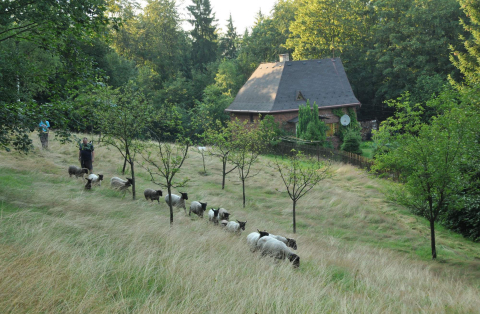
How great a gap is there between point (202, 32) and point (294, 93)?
94.2 ft

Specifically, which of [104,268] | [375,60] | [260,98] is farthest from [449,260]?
[375,60]

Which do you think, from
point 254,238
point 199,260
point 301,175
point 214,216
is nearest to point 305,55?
point 301,175

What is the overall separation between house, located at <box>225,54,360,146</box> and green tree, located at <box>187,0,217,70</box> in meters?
21.0

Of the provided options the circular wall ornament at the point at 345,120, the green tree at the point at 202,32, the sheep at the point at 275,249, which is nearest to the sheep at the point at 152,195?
the sheep at the point at 275,249

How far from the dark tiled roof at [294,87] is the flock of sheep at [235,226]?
22.9m

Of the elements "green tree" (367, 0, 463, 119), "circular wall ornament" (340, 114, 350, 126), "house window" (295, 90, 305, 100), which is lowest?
"circular wall ornament" (340, 114, 350, 126)

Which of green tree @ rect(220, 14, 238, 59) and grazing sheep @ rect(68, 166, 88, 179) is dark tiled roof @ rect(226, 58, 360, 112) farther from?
green tree @ rect(220, 14, 238, 59)

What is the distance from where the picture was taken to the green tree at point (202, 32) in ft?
191

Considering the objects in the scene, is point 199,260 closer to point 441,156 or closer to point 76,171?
point 441,156

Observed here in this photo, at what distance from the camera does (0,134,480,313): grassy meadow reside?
4.28m

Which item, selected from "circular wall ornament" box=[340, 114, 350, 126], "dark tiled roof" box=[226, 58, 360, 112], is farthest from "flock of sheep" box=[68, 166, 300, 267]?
"circular wall ornament" box=[340, 114, 350, 126]

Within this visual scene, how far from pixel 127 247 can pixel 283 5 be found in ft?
196

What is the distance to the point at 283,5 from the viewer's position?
58.9 metres

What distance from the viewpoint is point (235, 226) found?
11.2m
